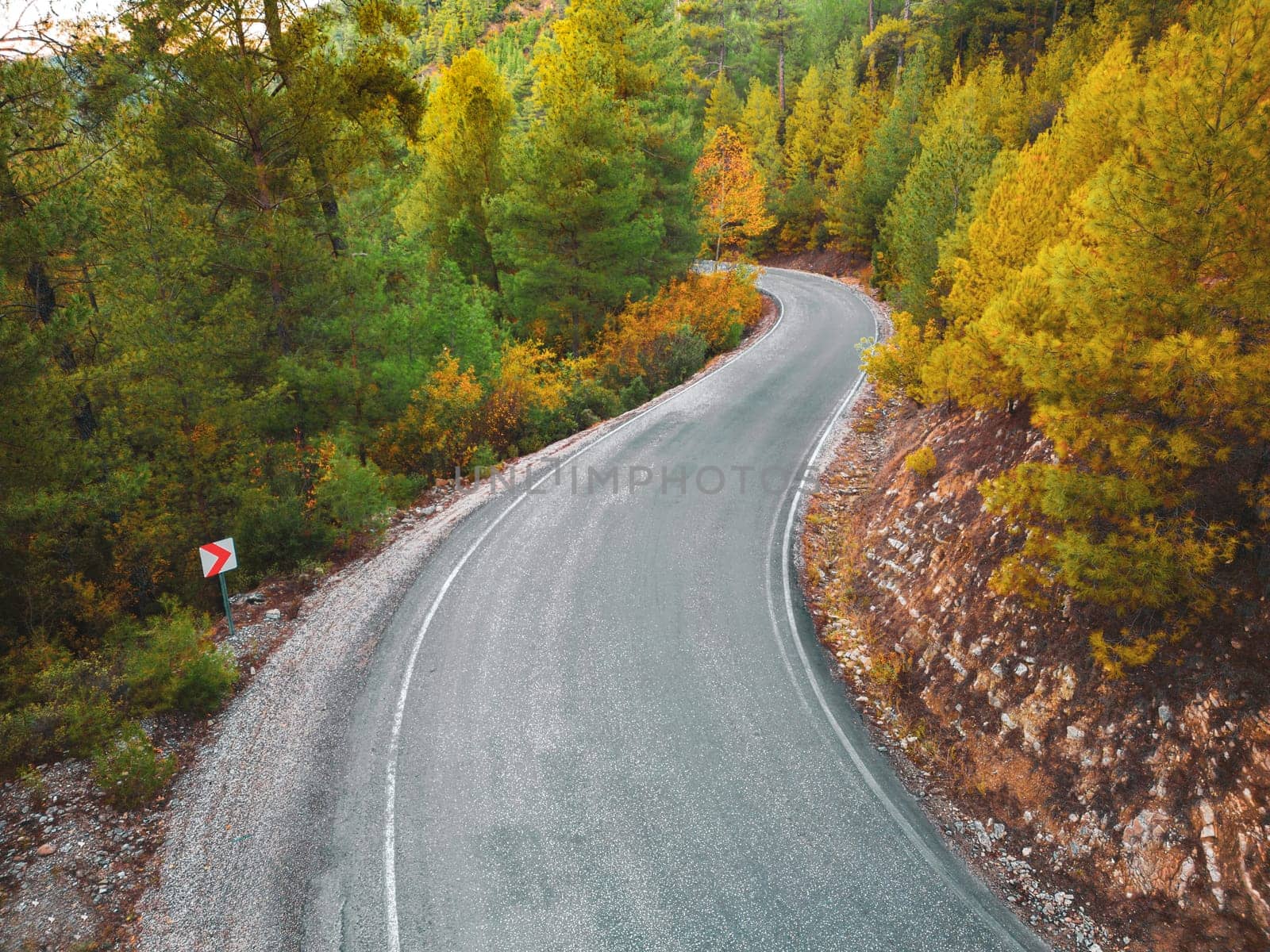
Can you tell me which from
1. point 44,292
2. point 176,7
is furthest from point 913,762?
point 176,7

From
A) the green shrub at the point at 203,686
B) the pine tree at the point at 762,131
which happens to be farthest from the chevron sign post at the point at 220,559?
the pine tree at the point at 762,131

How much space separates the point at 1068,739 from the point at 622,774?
5.09m

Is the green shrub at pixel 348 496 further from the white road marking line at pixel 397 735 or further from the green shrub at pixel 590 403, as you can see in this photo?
the green shrub at pixel 590 403

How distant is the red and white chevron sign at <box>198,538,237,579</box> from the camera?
9875 millimetres

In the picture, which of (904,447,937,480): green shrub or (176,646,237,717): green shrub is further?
(904,447,937,480): green shrub

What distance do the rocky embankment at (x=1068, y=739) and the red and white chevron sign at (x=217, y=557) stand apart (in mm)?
9594

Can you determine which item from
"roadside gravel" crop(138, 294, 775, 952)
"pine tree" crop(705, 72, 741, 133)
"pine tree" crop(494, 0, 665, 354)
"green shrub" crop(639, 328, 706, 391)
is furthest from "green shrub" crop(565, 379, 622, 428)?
"pine tree" crop(705, 72, 741, 133)

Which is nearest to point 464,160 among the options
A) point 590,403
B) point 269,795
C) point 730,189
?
point 590,403

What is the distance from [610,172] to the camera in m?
22.2

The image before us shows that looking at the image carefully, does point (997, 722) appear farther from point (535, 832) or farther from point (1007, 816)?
point (535, 832)

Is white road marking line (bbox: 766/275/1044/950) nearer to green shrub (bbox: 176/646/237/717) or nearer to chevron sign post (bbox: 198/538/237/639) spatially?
green shrub (bbox: 176/646/237/717)

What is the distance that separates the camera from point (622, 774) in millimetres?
7750

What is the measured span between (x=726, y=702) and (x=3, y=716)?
8.99 meters

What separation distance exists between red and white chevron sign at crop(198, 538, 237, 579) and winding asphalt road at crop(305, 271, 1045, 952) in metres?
2.68
